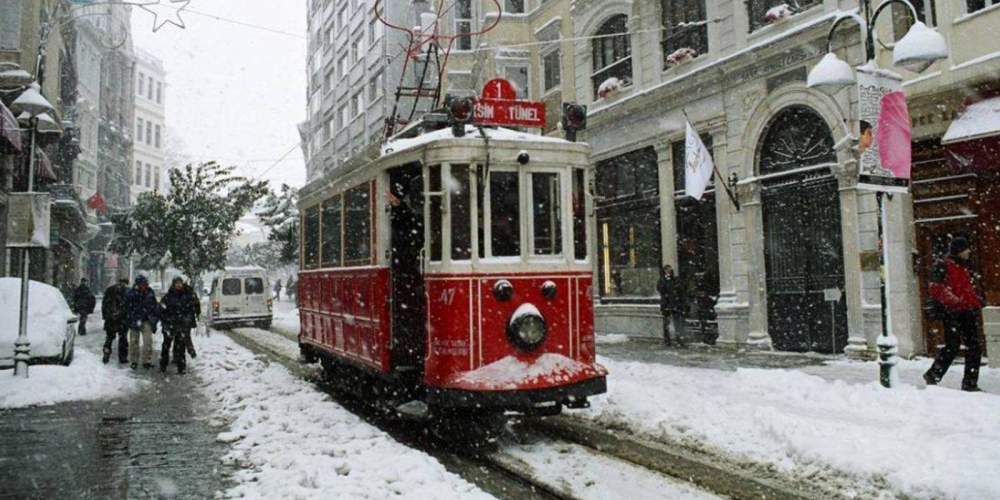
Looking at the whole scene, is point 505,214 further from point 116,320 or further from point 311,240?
point 116,320

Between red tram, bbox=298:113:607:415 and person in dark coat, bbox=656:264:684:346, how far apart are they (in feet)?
28.3

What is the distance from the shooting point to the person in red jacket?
860 centimetres

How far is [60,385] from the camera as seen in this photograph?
10797mm

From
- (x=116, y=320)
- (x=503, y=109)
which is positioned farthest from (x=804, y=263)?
(x=116, y=320)

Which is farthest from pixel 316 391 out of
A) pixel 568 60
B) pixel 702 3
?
pixel 568 60

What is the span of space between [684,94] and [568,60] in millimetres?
5987

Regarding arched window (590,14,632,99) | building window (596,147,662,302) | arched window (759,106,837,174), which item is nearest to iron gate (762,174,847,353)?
arched window (759,106,837,174)

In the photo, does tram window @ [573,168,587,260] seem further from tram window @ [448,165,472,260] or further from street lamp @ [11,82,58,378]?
street lamp @ [11,82,58,378]

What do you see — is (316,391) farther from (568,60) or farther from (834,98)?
(568,60)

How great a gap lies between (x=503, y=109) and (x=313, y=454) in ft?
13.0

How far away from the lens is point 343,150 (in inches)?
1770

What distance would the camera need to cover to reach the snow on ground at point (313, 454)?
5453 mm

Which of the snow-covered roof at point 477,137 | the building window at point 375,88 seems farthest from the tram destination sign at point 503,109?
the building window at point 375,88

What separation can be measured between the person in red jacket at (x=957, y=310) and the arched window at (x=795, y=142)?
491 cm
